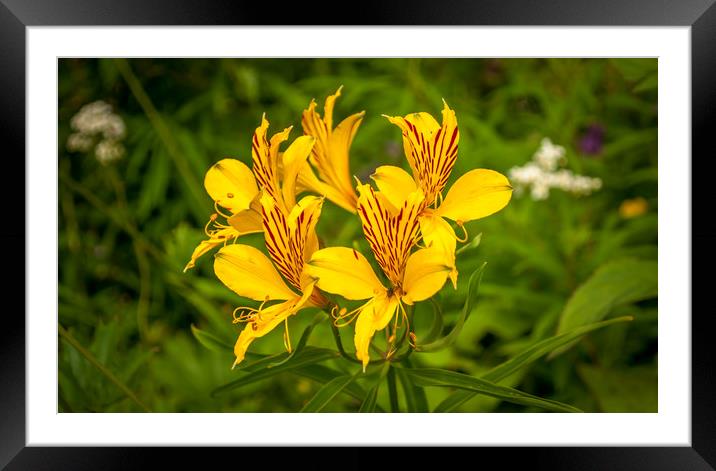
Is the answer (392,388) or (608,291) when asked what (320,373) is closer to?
(392,388)

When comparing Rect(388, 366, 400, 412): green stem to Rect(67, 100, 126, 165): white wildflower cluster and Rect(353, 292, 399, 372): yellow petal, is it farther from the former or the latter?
Rect(67, 100, 126, 165): white wildflower cluster

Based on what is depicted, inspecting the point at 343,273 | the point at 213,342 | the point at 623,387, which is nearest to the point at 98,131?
the point at 213,342

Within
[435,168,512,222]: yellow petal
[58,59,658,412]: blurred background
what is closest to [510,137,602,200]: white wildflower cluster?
[58,59,658,412]: blurred background

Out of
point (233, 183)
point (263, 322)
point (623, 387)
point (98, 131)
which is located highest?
point (98, 131)

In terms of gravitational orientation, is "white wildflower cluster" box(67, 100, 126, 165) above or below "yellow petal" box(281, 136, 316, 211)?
above

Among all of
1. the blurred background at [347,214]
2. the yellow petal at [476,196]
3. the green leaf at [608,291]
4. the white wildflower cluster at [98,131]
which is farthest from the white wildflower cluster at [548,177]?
the white wildflower cluster at [98,131]
